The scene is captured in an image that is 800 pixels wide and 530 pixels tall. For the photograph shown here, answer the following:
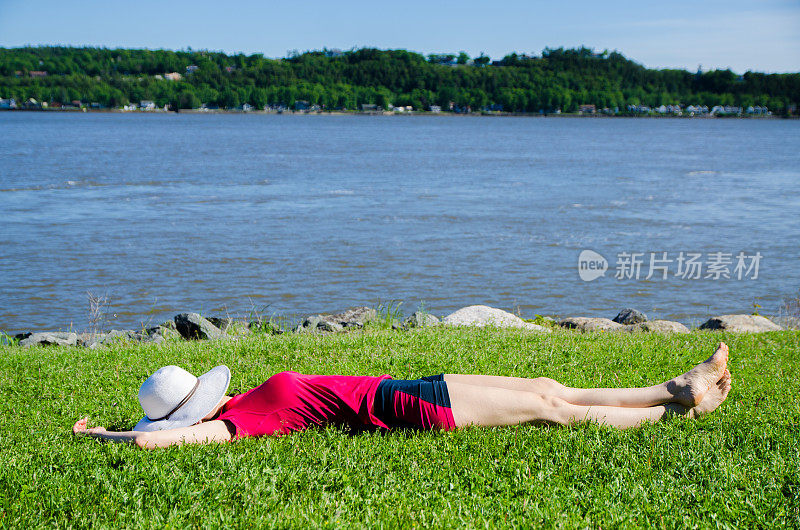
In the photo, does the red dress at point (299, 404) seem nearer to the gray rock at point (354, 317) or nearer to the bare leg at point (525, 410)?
the bare leg at point (525, 410)

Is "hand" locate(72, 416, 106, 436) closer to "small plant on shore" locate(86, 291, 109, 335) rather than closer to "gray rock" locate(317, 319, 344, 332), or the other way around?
"gray rock" locate(317, 319, 344, 332)

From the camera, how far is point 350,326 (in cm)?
1155

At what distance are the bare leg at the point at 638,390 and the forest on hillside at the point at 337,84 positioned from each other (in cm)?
18444

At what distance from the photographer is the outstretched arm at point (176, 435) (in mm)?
4988

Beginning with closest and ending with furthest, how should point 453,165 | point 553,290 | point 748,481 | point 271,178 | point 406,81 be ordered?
point 748,481, point 553,290, point 271,178, point 453,165, point 406,81

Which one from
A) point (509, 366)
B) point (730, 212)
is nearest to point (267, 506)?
point (509, 366)

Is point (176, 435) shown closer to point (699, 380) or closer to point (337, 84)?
point (699, 380)


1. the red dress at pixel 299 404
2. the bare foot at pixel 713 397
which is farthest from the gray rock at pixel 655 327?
the red dress at pixel 299 404

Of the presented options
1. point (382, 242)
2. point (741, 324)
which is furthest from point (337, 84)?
point (741, 324)

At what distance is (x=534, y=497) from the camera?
4.34 m

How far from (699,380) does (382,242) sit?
1666cm

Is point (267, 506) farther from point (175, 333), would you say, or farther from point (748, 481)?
point (175, 333)

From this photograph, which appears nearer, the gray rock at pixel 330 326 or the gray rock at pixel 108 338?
the gray rock at pixel 108 338

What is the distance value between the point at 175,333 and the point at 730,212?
24881 mm
